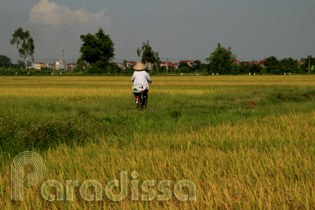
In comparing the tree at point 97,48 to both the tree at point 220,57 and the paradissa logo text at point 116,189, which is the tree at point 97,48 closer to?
the tree at point 220,57

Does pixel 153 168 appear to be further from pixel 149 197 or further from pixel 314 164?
pixel 314 164

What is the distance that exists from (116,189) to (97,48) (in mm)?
61070

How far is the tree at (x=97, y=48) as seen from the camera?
61719mm

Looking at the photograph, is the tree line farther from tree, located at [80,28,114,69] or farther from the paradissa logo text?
the paradissa logo text

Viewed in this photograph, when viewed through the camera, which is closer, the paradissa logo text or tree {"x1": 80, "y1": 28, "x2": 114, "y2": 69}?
the paradissa logo text

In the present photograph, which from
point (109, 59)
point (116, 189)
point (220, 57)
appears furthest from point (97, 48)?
point (116, 189)

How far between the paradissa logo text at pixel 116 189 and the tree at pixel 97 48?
58.3m

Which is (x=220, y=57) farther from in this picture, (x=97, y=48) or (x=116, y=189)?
(x=116, y=189)

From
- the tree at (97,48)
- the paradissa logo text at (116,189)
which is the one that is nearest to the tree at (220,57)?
the tree at (97,48)

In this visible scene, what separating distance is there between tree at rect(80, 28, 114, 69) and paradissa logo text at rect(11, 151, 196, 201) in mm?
58261

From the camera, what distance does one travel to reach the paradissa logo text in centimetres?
275

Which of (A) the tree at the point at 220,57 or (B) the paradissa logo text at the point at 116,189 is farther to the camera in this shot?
(A) the tree at the point at 220,57

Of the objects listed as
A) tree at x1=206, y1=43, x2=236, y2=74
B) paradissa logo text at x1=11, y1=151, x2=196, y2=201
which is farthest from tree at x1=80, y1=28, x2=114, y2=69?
paradissa logo text at x1=11, y1=151, x2=196, y2=201

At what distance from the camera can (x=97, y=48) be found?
203 feet
